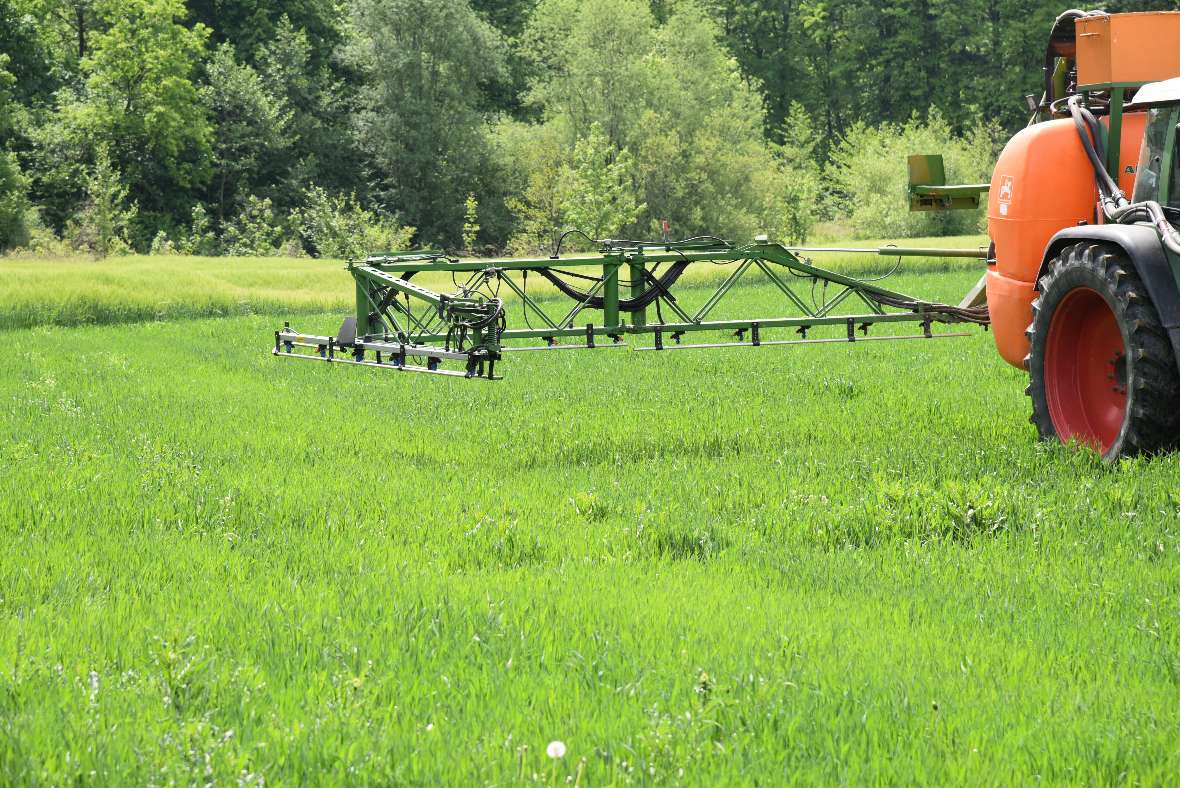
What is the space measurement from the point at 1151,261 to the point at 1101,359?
1.08m

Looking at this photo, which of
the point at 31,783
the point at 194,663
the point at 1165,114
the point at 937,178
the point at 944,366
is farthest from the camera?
the point at 944,366

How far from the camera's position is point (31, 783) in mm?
3654

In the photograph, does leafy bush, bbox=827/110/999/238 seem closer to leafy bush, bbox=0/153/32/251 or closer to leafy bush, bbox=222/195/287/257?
leafy bush, bbox=222/195/287/257

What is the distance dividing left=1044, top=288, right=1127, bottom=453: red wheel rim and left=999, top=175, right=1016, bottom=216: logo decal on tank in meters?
0.89

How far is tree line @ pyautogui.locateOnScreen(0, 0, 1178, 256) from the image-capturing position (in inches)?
2032

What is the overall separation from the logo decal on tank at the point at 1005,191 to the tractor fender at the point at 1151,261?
84 cm

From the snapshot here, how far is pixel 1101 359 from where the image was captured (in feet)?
27.8

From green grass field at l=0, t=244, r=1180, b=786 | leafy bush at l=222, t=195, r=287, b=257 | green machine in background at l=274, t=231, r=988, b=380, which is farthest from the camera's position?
leafy bush at l=222, t=195, r=287, b=257

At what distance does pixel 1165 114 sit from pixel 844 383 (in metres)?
5.33

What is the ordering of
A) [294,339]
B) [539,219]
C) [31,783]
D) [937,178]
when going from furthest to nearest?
[539,219]
[294,339]
[937,178]
[31,783]

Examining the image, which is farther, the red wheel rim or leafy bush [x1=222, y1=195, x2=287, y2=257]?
leafy bush [x1=222, y1=195, x2=287, y2=257]

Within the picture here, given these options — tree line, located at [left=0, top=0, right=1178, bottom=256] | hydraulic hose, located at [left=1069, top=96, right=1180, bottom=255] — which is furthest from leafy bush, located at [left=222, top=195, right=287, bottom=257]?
hydraulic hose, located at [left=1069, top=96, right=1180, bottom=255]

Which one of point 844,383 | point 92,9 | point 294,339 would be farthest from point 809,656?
point 92,9

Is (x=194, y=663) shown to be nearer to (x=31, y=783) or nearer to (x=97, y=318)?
(x=31, y=783)
